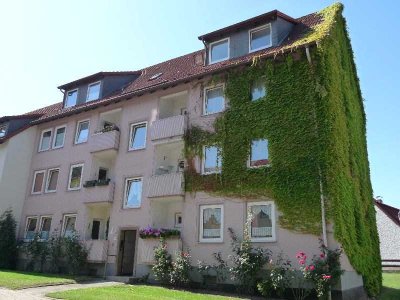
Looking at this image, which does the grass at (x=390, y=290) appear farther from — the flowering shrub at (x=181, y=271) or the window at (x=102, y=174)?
the window at (x=102, y=174)

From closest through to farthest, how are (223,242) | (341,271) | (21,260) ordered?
(341,271)
(223,242)
(21,260)

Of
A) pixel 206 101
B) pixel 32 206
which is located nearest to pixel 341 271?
→ pixel 206 101

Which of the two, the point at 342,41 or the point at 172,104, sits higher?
the point at 342,41

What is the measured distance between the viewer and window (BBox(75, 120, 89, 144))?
25.8 m

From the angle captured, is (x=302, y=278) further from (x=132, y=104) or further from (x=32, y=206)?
(x=32, y=206)

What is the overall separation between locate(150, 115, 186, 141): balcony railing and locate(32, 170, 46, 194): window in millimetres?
10573

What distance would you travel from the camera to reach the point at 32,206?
87.7ft

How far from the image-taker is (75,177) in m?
25.1

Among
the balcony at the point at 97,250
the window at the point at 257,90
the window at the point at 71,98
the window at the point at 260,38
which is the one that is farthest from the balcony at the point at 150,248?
the window at the point at 71,98

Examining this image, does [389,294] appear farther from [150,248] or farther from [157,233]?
[150,248]

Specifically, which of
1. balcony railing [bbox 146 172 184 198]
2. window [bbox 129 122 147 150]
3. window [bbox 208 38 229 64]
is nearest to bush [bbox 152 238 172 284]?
balcony railing [bbox 146 172 184 198]

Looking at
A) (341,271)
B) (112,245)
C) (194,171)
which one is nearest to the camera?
(341,271)

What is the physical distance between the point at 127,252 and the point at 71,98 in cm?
1295

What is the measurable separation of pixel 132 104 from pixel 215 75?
241 inches
